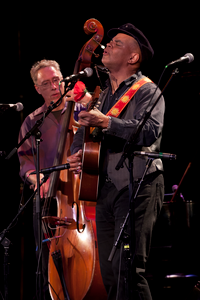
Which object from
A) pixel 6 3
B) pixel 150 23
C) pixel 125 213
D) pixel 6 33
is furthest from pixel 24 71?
pixel 125 213

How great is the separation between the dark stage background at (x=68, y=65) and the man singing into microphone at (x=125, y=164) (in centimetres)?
187

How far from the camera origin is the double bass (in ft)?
9.35

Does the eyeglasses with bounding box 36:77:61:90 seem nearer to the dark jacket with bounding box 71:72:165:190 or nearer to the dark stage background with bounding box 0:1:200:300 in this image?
the dark stage background with bounding box 0:1:200:300

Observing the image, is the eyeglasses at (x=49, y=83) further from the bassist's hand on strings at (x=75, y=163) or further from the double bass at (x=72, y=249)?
the bassist's hand on strings at (x=75, y=163)

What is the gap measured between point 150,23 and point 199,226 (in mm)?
2751

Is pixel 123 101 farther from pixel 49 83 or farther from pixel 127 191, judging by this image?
pixel 49 83

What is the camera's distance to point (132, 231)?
1.97 meters

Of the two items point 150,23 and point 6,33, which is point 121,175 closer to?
point 150,23

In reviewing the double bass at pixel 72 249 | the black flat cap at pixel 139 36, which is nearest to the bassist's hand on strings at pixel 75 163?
the double bass at pixel 72 249

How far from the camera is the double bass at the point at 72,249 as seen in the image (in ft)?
9.35

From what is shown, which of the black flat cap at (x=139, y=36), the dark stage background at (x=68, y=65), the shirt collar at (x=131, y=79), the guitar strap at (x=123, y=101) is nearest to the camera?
the guitar strap at (x=123, y=101)

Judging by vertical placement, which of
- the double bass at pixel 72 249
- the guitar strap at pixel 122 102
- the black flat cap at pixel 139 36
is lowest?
the double bass at pixel 72 249

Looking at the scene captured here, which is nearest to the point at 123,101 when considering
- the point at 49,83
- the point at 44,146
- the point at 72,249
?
the point at 72,249

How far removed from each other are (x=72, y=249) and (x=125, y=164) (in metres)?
1.18
